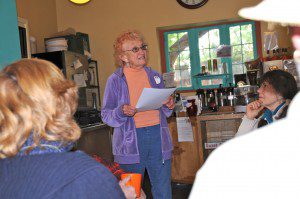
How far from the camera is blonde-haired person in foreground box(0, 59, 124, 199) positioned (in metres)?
1.11

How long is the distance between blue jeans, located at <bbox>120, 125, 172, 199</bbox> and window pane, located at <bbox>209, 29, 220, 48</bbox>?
398cm

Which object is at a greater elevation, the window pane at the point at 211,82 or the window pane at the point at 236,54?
the window pane at the point at 236,54

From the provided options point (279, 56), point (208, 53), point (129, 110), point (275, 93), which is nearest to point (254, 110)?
point (275, 93)

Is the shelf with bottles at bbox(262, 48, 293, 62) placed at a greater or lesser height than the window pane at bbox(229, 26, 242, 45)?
lesser

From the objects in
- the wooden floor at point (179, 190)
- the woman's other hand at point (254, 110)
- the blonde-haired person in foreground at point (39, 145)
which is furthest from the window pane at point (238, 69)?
the blonde-haired person in foreground at point (39, 145)

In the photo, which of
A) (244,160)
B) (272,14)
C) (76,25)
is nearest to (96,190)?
(244,160)

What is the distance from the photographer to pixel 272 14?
64 cm

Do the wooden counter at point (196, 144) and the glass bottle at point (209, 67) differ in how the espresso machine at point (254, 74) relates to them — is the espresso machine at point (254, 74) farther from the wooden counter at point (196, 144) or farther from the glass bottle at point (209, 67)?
the glass bottle at point (209, 67)

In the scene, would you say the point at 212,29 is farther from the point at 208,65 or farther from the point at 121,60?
the point at 121,60

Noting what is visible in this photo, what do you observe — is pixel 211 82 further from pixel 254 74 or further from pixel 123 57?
pixel 123 57

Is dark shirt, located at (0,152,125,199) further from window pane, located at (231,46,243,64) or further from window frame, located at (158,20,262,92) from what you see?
window pane, located at (231,46,243,64)

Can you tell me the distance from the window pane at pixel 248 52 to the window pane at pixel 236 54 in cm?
6

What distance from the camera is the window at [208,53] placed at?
6.39m

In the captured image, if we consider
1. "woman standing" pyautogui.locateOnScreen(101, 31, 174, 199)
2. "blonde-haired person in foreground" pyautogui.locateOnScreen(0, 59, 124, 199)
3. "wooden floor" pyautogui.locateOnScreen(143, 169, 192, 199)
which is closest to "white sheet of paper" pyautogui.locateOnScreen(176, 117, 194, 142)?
"wooden floor" pyautogui.locateOnScreen(143, 169, 192, 199)
